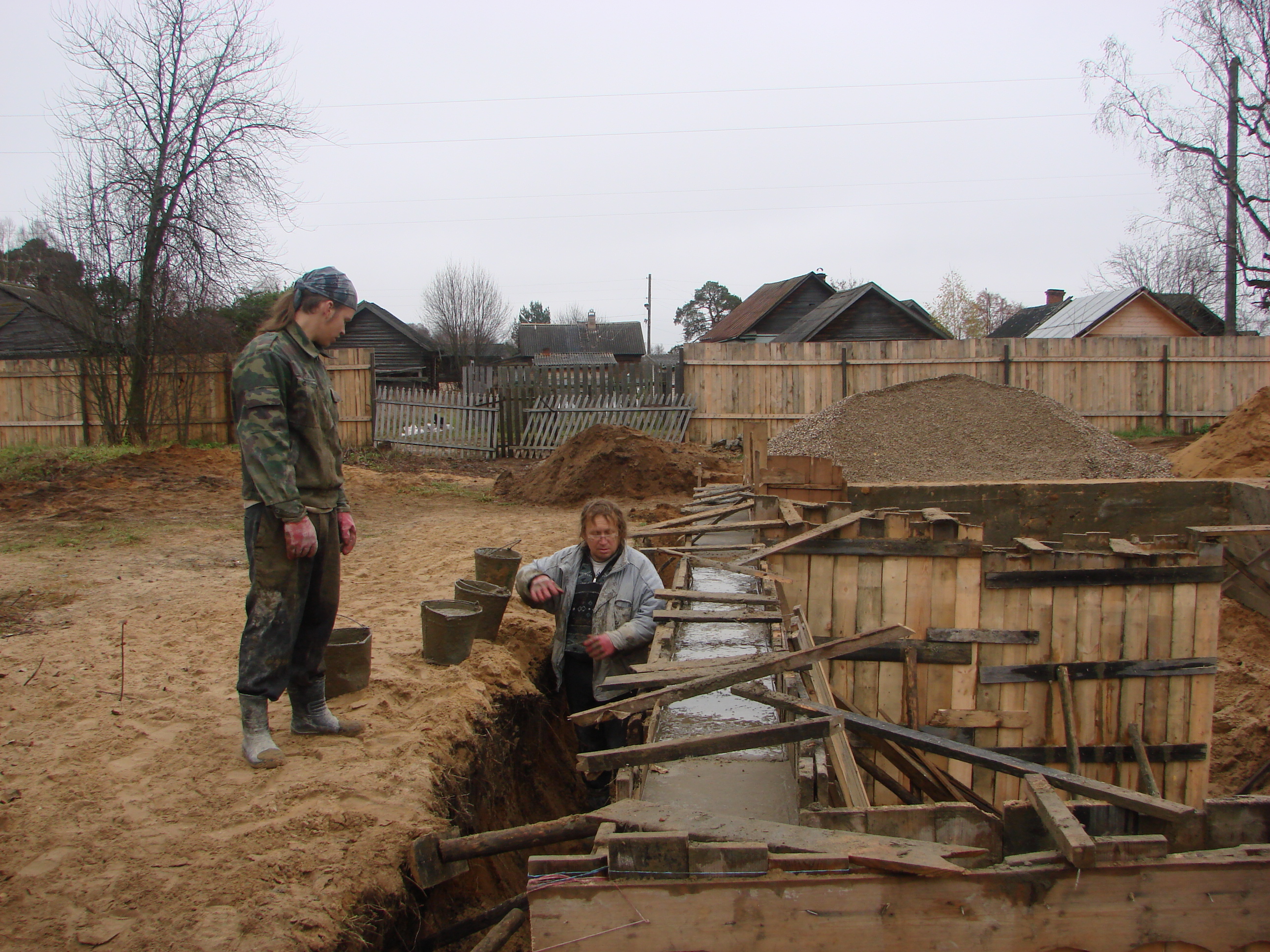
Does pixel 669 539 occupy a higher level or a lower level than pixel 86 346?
lower

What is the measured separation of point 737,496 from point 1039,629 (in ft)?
11.7

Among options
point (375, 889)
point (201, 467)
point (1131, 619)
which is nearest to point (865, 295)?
point (201, 467)

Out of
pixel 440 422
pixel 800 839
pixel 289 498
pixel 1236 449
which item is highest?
pixel 440 422

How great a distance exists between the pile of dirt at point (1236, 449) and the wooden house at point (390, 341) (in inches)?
1060

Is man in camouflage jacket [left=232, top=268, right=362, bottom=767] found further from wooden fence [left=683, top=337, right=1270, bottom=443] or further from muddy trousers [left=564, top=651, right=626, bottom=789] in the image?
wooden fence [left=683, top=337, right=1270, bottom=443]

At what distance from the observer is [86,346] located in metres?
16.4

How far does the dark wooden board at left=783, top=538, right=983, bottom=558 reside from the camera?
17.2 ft

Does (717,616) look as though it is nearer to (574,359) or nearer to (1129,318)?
(1129,318)

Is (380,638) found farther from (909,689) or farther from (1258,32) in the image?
(1258,32)

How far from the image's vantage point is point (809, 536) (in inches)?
204

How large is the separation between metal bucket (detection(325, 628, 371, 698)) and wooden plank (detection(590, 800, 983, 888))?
7.75 ft

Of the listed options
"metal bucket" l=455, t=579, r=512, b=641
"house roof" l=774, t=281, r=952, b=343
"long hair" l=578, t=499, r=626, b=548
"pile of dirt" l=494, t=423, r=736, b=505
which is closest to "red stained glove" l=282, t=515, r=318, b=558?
"long hair" l=578, t=499, r=626, b=548

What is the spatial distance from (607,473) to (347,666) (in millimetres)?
8156

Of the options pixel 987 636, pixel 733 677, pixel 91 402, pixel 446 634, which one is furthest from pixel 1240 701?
pixel 91 402
